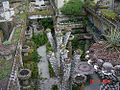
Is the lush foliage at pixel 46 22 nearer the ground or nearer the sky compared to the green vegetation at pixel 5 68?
nearer the sky

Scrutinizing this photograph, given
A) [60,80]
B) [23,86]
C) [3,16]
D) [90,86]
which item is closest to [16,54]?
[23,86]

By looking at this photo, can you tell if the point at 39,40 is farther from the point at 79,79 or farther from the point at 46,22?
the point at 79,79

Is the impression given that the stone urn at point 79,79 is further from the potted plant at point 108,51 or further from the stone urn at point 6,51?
the stone urn at point 6,51

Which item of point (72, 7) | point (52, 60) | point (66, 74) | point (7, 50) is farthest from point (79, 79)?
point (72, 7)

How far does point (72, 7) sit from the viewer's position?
2078cm

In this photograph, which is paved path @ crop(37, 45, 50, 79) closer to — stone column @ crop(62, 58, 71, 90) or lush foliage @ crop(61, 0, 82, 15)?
stone column @ crop(62, 58, 71, 90)

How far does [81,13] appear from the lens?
21.8 m

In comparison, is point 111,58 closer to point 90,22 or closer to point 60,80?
point 60,80

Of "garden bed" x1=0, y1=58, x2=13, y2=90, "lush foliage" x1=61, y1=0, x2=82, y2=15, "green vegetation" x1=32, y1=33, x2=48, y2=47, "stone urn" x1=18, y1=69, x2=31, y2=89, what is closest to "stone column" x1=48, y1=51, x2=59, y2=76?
"stone urn" x1=18, y1=69, x2=31, y2=89

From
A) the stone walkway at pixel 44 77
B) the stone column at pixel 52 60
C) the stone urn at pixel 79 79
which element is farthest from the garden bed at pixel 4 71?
the stone urn at pixel 79 79

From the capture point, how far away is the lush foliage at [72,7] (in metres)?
20.6

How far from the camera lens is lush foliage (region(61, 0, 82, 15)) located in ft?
67.6

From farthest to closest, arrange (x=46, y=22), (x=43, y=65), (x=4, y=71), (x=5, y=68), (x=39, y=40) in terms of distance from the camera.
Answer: (x=46, y=22)
(x=39, y=40)
(x=43, y=65)
(x=5, y=68)
(x=4, y=71)

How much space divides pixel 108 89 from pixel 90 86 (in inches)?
125
